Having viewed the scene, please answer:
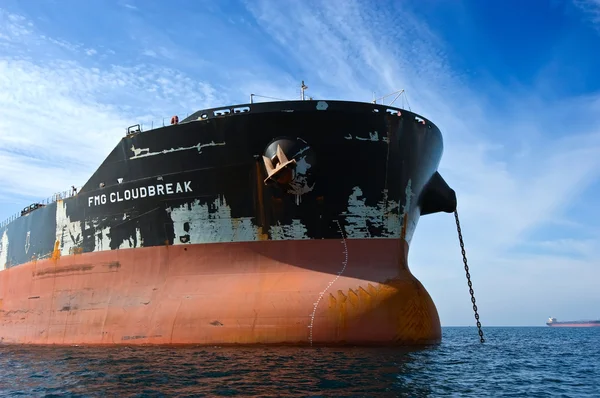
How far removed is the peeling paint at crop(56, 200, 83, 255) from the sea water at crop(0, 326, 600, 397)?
4.41 m

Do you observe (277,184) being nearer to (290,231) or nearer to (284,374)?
(290,231)

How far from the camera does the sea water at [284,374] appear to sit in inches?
304

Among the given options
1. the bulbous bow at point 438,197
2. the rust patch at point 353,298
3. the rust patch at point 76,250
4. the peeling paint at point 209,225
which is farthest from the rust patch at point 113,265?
the bulbous bow at point 438,197

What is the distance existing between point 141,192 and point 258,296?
4.50m

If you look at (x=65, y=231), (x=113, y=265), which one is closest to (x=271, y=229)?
(x=113, y=265)

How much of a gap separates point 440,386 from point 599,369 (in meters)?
6.31

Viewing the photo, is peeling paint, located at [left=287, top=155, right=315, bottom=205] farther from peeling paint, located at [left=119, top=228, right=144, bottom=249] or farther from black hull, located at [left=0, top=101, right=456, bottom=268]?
peeling paint, located at [left=119, top=228, right=144, bottom=249]

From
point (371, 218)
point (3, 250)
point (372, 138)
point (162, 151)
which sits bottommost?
point (371, 218)

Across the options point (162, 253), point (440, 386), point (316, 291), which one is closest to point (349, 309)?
point (316, 291)

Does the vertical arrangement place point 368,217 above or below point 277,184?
below

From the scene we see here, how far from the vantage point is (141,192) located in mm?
13930

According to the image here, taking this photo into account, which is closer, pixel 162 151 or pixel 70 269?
pixel 162 151

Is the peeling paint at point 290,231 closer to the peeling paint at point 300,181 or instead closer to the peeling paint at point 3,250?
the peeling paint at point 300,181

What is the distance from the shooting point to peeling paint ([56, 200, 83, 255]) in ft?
52.3
